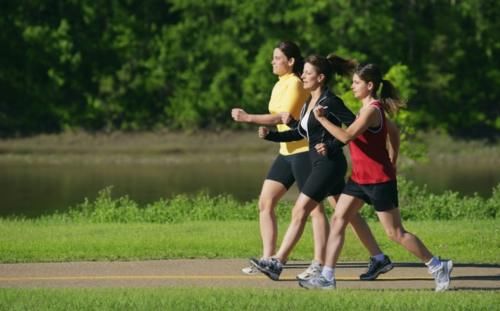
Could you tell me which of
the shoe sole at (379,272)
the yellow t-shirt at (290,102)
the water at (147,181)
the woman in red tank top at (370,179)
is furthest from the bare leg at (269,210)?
the water at (147,181)

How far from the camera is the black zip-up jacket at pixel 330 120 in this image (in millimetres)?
12422

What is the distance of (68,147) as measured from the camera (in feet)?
135

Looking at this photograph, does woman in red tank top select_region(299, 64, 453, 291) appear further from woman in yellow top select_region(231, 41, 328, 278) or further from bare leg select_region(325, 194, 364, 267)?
woman in yellow top select_region(231, 41, 328, 278)

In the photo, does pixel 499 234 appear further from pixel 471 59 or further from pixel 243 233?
pixel 471 59

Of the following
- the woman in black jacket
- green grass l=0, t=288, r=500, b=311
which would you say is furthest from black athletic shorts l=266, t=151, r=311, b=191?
green grass l=0, t=288, r=500, b=311

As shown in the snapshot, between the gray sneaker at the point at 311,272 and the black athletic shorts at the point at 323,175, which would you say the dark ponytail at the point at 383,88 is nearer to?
the black athletic shorts at the point at 323,175

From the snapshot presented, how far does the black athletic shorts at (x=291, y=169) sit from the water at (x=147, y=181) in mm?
12173

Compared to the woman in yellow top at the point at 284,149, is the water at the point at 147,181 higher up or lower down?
lower down

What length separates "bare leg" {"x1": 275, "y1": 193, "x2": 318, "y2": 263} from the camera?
12656 millimetres

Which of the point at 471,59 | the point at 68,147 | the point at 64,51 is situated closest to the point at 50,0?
the point at 64,51

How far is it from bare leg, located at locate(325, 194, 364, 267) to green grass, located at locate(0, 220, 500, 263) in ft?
6.05

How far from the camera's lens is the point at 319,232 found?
1290 centimetres

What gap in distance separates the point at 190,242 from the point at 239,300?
403cm

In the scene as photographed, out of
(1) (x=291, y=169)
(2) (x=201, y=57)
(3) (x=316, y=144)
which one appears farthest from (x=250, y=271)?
(2) (x=201, y=57)
